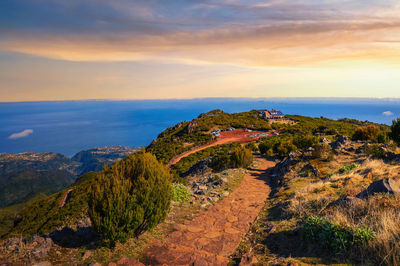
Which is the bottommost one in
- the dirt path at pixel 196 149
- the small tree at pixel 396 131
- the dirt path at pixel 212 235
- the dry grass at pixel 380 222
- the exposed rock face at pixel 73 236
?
the dirt path at pixel 196 149

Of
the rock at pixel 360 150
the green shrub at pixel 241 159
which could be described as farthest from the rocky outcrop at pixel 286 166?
the rock at pixel 360 150

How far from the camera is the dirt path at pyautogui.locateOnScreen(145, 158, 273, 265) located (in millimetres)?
4832

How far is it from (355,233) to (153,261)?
14.0 ft

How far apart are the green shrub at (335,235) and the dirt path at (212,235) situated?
1.97 metres

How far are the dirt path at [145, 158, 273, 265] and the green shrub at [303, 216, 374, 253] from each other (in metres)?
1.97

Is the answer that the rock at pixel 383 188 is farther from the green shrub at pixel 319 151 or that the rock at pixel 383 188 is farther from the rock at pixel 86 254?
the green shrub at pixel 319 151

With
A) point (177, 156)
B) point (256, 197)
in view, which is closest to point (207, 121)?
point (177, 156)

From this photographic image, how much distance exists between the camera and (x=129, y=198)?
5.10 meters

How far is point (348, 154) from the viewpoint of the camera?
14.4 meters

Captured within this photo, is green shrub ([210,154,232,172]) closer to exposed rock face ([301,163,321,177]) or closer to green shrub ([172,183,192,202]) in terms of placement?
exposed rock face ([301,163,321,177])

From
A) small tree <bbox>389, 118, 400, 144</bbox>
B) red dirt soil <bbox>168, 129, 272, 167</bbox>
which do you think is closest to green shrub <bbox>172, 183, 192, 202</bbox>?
small tree <bbox>389, 118, 400, 144</bbox>

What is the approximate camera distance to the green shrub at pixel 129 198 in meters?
4.82

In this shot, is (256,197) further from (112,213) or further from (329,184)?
(112,213)

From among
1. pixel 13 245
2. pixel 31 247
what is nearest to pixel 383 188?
pixel 31 247
